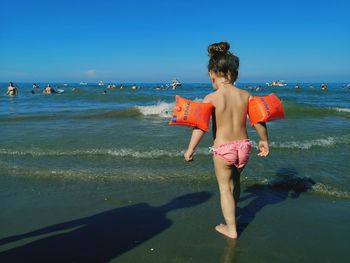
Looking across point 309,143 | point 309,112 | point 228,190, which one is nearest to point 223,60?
point 228,190

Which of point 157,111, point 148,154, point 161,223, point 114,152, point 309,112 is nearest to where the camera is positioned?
point 161,223

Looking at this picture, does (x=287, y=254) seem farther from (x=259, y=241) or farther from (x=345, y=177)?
(x=345, y=177)

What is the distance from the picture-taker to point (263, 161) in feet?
22.7

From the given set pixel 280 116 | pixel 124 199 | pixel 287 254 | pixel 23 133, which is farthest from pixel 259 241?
pixel 23 133

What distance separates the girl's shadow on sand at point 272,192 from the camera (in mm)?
4399

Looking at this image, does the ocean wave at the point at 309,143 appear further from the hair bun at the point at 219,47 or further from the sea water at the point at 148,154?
the hair bun at the point at 219,47

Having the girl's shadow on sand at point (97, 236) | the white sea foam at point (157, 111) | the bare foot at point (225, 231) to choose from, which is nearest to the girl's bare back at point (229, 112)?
the bare foot at point (225, 231)

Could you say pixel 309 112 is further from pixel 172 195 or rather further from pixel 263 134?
pixel 263 134

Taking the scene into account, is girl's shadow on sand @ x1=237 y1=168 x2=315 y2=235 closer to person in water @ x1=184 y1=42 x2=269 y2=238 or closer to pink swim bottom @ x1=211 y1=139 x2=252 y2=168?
person in water @ x1=184 y1=42 x2=269 y2=238

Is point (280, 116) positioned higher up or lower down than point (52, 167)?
higher up

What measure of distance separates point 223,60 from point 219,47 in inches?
5.5

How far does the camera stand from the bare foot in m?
3.72

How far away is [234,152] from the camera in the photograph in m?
3.61

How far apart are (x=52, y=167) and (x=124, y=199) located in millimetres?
2260
